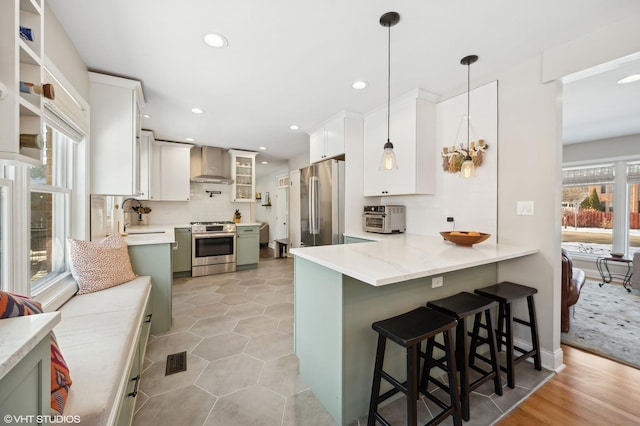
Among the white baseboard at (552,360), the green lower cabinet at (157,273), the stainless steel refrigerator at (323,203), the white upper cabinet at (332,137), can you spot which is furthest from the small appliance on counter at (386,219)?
the green lower cabinet at (157,273)

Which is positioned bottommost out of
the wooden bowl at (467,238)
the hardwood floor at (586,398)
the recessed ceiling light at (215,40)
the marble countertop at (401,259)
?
the hardwood floor at (586,398)

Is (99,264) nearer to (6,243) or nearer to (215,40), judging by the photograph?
(6,243)

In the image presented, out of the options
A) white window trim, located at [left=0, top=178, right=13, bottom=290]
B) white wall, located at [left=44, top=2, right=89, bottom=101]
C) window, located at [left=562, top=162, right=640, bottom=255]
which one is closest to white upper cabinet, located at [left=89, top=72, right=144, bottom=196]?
white wall, located at [left=44, top=2, right=89, bottom=101]

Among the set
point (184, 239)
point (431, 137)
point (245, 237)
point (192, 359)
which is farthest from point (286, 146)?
point (192, 359)

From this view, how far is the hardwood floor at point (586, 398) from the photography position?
1.55 meters

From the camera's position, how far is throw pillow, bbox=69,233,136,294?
1966 mm

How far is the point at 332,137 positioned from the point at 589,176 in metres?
5.05

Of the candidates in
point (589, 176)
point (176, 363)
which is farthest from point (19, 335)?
point (589, 176)

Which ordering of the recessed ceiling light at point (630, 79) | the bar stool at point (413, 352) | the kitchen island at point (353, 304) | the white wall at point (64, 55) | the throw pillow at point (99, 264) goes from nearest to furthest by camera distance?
the bar stool at point (413, 352) < the kitchen island at point (353, 304) < the white wall at point (64, 55) < the throw pillow at point (99, 264) < the recessed ceiling light at point (630, 79)

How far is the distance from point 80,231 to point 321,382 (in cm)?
234

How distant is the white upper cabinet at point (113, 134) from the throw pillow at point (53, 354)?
1.85 meters

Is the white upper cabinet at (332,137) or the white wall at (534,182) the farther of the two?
the white upper cabinet at (332,137)

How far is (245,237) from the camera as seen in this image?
5.11m

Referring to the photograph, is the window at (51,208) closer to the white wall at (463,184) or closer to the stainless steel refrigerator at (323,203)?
the stainless steel refrigerator at (323,203)
